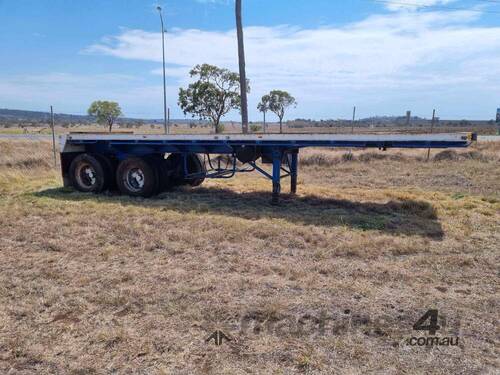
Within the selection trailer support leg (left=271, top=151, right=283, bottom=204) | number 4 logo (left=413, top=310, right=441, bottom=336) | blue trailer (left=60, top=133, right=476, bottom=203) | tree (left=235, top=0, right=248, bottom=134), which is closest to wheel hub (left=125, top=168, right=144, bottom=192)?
blue trailer (left=60, top=133, right=476, bottom=203)

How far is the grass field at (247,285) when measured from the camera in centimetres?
314

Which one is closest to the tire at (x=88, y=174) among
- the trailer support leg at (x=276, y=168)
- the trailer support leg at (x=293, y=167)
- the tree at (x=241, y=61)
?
the trailer support leg at (x=276, y=168)

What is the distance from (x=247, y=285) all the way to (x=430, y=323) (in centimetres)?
175

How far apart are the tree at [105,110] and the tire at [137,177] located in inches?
1430

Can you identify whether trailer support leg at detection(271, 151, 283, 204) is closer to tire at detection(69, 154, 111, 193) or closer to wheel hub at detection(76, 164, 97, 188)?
tire at detection(69, 154, 111, 193)

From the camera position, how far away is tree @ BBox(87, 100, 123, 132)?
4378cm

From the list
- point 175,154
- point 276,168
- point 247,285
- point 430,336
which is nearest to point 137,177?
point 175,154

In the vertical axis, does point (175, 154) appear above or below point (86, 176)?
above

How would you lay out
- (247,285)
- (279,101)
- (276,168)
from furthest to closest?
(279,101) < (276,168) < (247,285)

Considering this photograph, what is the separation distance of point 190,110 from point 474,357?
2555cm

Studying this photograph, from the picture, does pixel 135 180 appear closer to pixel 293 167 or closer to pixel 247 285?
pixel 293 167

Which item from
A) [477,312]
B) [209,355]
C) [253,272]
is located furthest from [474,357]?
[253,272]

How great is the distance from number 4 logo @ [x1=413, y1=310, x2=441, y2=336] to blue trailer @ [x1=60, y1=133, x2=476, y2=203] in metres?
4.04

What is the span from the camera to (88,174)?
10.1 meters
